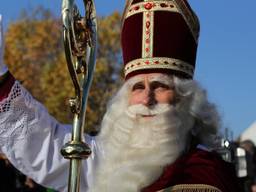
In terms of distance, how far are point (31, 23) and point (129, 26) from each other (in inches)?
1396

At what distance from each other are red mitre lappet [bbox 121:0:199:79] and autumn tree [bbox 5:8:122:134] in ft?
83.4

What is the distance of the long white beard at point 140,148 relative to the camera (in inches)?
116

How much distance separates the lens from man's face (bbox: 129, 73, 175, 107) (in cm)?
303

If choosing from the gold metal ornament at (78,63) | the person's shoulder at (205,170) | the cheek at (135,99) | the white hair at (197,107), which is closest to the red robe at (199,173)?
the person's shoulder at (205,170)

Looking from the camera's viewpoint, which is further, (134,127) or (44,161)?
(44,161)

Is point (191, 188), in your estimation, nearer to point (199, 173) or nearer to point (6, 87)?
point (199, 173)

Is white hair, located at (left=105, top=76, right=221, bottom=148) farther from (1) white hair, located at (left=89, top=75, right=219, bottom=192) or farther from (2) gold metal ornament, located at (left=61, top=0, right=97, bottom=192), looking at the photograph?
(2) gold metal ornament, located at (left=61, top=0, right=97, bottom=192)

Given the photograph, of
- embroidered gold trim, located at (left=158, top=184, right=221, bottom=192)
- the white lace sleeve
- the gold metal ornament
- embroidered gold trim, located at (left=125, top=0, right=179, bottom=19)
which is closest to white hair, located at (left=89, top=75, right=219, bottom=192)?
embroidered gold trim, located at (left=158, top=184, right=221, bottom=192)

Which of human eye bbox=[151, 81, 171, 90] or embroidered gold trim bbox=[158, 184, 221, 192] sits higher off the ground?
human eye bbox=[151, 81, 171, 90]

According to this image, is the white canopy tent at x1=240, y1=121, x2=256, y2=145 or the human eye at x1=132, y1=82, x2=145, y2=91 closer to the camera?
the white canopy tent at x1=240, y1=121, x2=256, y2=145

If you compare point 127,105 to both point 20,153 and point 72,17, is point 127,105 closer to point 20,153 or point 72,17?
point 20,153

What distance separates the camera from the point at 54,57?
3731 cm

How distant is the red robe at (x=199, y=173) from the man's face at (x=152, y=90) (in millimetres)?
295

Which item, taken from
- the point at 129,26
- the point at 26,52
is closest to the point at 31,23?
the point at 26,52
